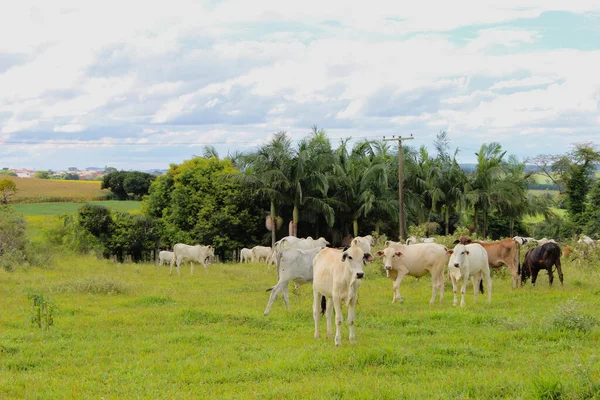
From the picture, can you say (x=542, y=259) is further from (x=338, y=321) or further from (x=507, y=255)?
(x=338, y=321)

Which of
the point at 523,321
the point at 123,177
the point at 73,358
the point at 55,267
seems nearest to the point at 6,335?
the point at 73,358

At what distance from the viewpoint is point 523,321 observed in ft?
42.6

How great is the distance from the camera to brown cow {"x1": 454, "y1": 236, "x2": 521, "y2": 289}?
1969 cm

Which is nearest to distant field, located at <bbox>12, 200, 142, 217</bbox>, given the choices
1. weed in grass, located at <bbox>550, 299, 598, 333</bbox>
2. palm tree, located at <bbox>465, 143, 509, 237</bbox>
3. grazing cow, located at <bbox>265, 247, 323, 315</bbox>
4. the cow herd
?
palm tree, located at <bbox>465, 143, 509, 237</bbox>

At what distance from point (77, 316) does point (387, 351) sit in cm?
852

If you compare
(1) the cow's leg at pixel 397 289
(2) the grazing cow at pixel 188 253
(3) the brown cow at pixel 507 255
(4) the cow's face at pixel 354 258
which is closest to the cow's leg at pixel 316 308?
(4) the cow's face at pixel 354 258

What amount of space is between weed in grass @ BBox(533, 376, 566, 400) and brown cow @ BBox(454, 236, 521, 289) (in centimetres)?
1163

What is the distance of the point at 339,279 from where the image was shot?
1177 centimetres

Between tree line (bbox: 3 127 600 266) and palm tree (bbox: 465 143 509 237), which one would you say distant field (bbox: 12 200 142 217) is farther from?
palm tree (bbox: 465 143 509 237)

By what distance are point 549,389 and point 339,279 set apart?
4.59 meters

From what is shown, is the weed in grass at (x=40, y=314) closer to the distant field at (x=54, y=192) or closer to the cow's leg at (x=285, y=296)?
the cow's leg at (x=285, y=296)

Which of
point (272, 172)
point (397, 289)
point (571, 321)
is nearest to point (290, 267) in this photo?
point (397, 289)

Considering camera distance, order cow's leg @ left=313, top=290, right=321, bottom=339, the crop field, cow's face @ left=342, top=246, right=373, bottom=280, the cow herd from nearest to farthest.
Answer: the crop field → cow's face @ left=342, top=246, right=373, bottom=280 → the cow herd → cow's leg @ left=313, top=290, right=321, bottom=339

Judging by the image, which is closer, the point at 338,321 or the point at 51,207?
the point at 338,321
